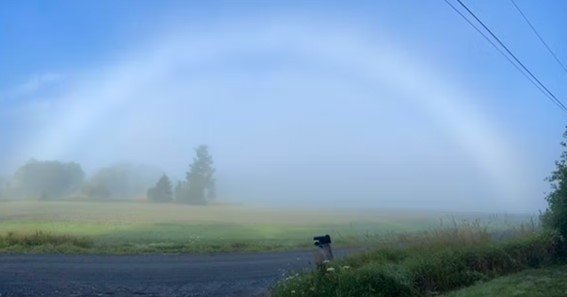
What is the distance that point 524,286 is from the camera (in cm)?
1201

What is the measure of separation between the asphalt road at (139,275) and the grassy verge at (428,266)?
8.62 feet

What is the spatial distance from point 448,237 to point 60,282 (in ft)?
41.0

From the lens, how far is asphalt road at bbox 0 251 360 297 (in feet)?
44.2

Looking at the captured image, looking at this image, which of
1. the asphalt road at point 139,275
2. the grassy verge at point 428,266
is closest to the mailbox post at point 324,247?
the grassy verge at point 428,266

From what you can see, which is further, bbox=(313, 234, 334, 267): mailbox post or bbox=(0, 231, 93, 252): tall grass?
bbox=(0, 231, 93, 252): tall grass

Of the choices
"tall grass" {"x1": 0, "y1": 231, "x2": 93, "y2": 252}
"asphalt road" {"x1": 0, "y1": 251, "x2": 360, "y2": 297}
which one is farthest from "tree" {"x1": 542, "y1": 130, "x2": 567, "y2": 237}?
"tall grass" {"x1": 0, "y1": 231, "x2": 93, "y2": 252}

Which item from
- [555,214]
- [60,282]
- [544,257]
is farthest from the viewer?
[555,214]

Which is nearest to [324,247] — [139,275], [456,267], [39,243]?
[456,267]

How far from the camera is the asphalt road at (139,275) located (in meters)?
13.5

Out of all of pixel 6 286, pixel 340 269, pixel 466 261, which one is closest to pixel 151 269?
pixel 6 286

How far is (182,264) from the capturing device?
1955cm

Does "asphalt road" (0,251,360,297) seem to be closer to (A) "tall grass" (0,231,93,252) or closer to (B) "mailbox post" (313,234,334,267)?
(B) "mailbox post" (313,234,334,267)

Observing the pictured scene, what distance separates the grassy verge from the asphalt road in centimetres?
263

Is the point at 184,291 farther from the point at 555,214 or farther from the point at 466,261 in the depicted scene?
the point at 555,214
